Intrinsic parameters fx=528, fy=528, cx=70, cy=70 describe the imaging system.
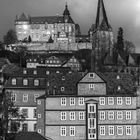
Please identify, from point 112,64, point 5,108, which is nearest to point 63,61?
point 112,64

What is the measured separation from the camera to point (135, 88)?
73.1 metres

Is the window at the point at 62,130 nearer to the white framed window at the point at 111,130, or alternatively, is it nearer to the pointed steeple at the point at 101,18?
the white framed window at the point at 111,130

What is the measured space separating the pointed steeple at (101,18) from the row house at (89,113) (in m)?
109

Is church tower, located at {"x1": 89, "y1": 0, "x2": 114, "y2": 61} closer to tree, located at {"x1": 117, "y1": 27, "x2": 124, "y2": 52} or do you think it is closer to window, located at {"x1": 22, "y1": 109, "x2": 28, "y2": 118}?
tree, located at {"x1": 117, "y1": 27, "x2": 124, "y2": 52}

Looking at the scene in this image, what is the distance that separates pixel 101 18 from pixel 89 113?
113 meters

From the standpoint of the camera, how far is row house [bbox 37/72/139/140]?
70.2 metres

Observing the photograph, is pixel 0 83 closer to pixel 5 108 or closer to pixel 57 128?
pixel 57 128

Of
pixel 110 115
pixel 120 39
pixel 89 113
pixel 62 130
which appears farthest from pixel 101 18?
pixel 62 130

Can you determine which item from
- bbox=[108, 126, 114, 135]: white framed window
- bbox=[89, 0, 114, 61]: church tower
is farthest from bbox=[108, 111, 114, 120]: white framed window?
bbox=[89, 0, 114, 61]: church tower

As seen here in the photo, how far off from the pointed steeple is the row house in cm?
10928

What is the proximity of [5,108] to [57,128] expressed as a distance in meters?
11.4

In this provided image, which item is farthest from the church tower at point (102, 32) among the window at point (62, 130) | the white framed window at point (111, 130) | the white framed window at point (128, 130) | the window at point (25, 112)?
the window at point (62, 130)

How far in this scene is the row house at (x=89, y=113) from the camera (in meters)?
70.2

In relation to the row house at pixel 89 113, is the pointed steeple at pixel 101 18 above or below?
above
